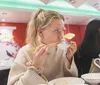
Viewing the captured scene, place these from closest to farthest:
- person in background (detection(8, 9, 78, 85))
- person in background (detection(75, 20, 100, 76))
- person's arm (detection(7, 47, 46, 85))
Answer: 1. person's arm (detection(7, 47, 46, 85))
2. person in background (detection(8, 9, 78, 85))
3. person in background (detection(75, 20, 100, 76))

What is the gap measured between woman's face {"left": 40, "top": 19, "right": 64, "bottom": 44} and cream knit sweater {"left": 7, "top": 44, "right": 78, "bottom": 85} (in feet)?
0.33

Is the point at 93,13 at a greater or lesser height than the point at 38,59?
greater

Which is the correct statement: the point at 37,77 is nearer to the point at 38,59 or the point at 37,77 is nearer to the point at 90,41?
the point at 38,59

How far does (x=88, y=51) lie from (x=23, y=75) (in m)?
0.60

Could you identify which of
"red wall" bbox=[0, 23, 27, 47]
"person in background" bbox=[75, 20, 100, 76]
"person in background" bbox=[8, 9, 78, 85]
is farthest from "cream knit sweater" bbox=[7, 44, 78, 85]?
"red wall" bbox=[0, 23, 27, 47]

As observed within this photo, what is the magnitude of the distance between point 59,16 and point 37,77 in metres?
0.39

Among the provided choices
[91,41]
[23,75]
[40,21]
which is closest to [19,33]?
[91,41]

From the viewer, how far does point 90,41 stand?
1.21 meters

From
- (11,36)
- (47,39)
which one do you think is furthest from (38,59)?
(11,36)

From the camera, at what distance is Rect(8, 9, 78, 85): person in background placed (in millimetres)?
852

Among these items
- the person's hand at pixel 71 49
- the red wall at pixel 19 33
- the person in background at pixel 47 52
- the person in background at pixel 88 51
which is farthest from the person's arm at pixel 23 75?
the red wall at pixel 19 33

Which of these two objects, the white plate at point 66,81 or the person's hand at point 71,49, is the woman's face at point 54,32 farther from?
the white plate at point 66,81

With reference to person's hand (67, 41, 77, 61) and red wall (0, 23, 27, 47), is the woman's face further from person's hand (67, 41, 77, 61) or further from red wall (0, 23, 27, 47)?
red wall (0, 23, 27, 47)

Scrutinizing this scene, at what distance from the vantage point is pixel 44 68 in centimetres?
92
